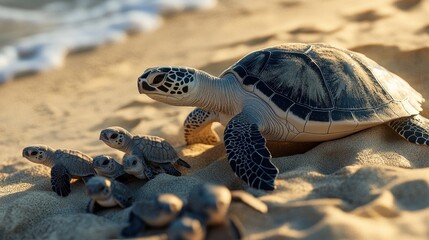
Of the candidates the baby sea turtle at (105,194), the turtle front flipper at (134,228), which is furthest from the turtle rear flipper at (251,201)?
the baby sea turtle at (105,194)

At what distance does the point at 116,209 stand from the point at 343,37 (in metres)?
4.29

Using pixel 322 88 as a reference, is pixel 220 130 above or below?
below

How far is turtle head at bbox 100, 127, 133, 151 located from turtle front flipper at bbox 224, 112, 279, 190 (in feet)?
2.72

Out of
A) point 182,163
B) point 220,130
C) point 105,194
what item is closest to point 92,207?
point 105,194

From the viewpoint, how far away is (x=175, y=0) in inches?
404

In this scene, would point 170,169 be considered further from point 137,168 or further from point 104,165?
point 104,165

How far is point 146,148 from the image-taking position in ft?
14.8

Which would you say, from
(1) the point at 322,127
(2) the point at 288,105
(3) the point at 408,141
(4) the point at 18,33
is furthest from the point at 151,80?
(4) the point at 18,33

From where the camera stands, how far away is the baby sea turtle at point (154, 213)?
10.3 ft

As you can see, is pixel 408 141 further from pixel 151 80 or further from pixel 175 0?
pixel 175 0

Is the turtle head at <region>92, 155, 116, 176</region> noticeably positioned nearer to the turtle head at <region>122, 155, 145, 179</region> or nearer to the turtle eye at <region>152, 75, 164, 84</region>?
the turtle head at <region>122, 155, 145, 179</region>

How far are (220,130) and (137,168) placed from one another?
1534 millimetres

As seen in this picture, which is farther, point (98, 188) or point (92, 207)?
point (92, 207)

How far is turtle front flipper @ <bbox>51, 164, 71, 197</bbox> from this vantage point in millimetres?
4208
